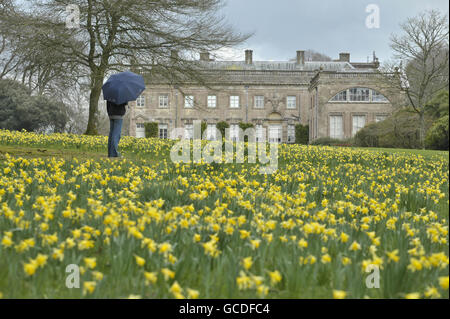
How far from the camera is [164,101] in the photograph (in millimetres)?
45125

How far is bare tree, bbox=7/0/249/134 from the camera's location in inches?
670

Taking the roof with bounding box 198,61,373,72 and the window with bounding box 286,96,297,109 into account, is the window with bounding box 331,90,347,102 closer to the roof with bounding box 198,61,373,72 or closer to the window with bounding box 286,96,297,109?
the window with bounding box 286,96,297,109

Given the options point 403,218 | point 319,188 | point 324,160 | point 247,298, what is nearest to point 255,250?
point 247,298

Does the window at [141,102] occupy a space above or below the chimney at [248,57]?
below

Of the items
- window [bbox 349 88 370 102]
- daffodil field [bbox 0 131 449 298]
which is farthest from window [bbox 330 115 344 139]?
daffodil field [bbox 0 131 449 298]

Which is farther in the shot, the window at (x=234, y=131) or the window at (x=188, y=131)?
the window at (x=234, y=131)

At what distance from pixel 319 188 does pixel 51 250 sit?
3.64m

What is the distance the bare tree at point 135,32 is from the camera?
17.0m

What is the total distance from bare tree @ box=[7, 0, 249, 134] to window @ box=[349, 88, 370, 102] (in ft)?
78.8

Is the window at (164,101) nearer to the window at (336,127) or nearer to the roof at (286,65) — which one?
the roof at (286,65)

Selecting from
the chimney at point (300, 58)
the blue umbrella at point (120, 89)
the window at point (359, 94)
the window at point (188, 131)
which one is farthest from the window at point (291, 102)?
the blue umbrella at point (120, 89)

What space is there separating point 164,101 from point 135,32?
86.4 feet

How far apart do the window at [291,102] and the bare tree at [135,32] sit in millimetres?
27028
